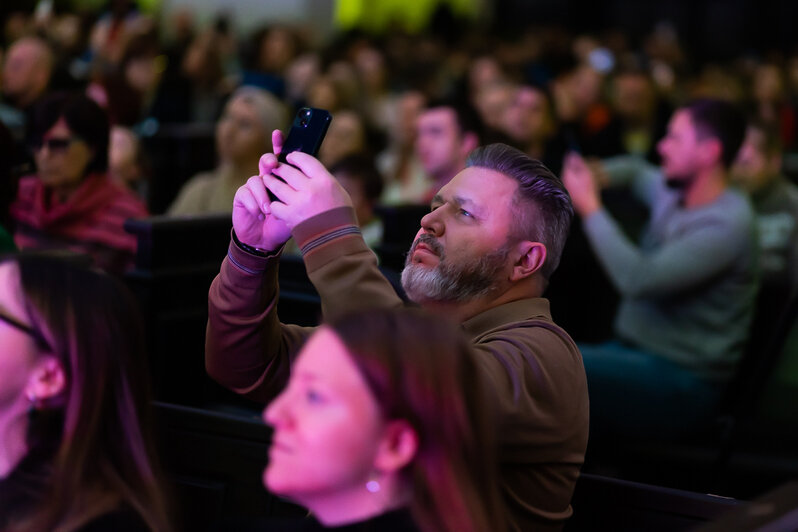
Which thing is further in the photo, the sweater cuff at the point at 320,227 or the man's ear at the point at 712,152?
the man's ear at the point at 712,152

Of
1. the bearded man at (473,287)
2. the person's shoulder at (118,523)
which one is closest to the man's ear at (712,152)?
the bearded man at (473,287)

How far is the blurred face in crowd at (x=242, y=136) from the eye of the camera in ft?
15.0

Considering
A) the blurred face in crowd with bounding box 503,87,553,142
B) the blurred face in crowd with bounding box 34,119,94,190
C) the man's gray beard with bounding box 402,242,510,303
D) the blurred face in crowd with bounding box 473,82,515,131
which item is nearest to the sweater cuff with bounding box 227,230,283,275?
the man's gray beard with bounding box 402,242,510,303

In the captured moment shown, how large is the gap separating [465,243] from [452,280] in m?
0.07

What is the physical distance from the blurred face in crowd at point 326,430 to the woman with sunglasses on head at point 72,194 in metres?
2.41

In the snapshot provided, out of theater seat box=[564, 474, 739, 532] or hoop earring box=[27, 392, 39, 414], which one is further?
theater seat box=[564, 474, 739, 532]

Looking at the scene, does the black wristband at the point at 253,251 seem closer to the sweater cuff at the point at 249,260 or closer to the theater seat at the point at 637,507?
the sweater cuff at the point at 249,260

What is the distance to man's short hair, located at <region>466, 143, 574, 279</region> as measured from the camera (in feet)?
6.22

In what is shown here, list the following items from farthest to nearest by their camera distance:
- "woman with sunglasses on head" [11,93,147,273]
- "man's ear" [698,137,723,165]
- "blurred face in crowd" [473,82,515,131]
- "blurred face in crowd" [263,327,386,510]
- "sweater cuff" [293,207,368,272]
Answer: "blurred face in crowd" [473,82,515,131] < "man's ear" [698,137,723,165] < "woman with sunglasses on head" [11,93,147,273] < "sweater cuff" [293,207,368,272] < "blurred face in crowd" [263,327,386,510]

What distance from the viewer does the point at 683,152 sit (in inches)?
145

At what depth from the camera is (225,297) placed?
1.76m

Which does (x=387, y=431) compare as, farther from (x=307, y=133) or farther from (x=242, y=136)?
(x=242, y=136)

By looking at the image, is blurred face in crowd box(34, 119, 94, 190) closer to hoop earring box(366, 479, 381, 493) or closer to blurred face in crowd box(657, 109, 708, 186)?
blurred face in crowd box(657, 109, 708, 186)

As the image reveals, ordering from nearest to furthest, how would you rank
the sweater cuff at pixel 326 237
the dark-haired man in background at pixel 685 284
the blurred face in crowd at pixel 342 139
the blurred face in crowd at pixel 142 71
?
the sweater cuff at pixel 326 237 → the dark-haired man in background at pixel 685 284 → the blurred face in crowd at pixel 342 139 → the blurred face in crowd at pixel 142 71
